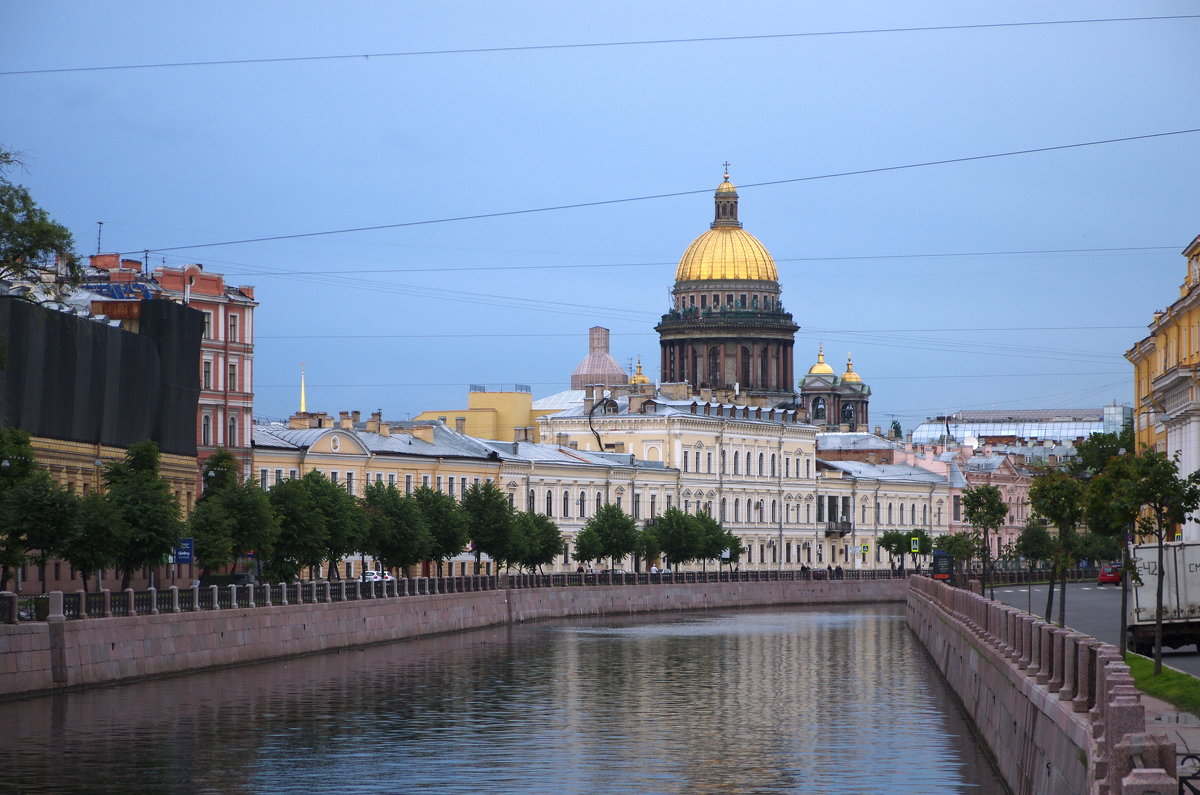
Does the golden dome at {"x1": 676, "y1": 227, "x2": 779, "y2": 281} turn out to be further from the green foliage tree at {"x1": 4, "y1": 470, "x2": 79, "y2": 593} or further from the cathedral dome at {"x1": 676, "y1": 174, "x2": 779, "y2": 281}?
the green foliage tree at {"x1": 4, "y1": 470, "x2": 79, "y2": 593}

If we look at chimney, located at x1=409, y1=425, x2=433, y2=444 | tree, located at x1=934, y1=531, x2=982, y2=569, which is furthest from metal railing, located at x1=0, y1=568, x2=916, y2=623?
tree, located at x1=934, y1=531, x2=982, y2=569

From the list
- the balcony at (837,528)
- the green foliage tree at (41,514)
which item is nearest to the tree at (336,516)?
the green foliage tree at (41,514)

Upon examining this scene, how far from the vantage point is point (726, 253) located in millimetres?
150625

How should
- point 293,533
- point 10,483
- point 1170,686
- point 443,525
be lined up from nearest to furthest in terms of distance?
point 1170,686
point 10,483
point 293,533
point 443,525

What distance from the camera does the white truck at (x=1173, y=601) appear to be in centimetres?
3566

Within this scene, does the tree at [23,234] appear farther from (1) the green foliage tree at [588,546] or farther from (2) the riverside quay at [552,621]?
(1) the green foliage tree at [588,546]

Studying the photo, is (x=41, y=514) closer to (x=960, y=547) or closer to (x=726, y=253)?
(x=960, y=547)

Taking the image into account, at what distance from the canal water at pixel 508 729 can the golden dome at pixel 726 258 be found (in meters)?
101

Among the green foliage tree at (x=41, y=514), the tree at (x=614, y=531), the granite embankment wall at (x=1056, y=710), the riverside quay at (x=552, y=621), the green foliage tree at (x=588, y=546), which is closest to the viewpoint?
the granite embankment wall at (x=1056, y=710)

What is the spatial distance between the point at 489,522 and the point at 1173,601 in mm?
41752

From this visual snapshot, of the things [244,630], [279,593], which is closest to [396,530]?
[279,593]

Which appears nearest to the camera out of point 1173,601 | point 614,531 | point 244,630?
point 1173,601

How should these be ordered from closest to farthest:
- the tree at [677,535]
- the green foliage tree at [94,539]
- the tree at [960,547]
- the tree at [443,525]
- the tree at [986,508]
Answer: the green foliage tree at [94,539]
the tree at [986,508]
the tree at [443,525]
the tree at [677,535]
the tree at [960,547]

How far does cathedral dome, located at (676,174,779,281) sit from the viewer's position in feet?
492
